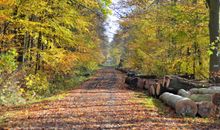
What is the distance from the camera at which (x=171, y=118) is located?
35.9 feet

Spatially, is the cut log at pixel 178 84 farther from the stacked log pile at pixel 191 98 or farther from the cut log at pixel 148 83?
the cut log at pixel 148 83

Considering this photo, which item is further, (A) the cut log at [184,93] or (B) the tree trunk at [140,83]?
(B) the tree trunk at [140,83]

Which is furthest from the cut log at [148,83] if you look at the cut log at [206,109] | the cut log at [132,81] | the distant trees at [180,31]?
the cut log at [206,109]

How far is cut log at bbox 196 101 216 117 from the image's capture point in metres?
11.4

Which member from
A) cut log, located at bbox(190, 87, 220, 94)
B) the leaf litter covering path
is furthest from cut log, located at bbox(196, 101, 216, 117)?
the leaf litter covering path

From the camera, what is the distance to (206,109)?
11.4 metres

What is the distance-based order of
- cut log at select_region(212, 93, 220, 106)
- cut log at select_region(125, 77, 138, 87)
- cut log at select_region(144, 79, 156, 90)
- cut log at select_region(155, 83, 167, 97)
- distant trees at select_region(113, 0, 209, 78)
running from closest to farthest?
cut log at select_region(212, 93, 220, 106)
cut log at select_region(155, 83, 167, 97)
distant trees at select_region(113, 0, 209, 78)
cut log at select_region(144, 79, 156, 90)
cut log at select_region(125, 77, 138, 87)

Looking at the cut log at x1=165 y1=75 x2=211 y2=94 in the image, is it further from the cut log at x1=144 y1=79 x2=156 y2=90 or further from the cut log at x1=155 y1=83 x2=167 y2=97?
the cut log at x1=144 y1=79 x2=156 y2=90

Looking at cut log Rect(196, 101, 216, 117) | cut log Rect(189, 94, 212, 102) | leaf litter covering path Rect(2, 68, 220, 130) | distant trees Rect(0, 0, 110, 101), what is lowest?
leaf litter covering path Rect(2, 68, 220, 130)

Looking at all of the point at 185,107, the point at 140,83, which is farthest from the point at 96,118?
the point at 140,83

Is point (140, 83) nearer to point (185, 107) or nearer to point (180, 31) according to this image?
point (180, 31)

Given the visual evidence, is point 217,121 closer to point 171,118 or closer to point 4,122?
point 171,118

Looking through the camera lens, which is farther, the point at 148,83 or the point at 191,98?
the point at 148,83

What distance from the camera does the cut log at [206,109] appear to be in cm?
1136
